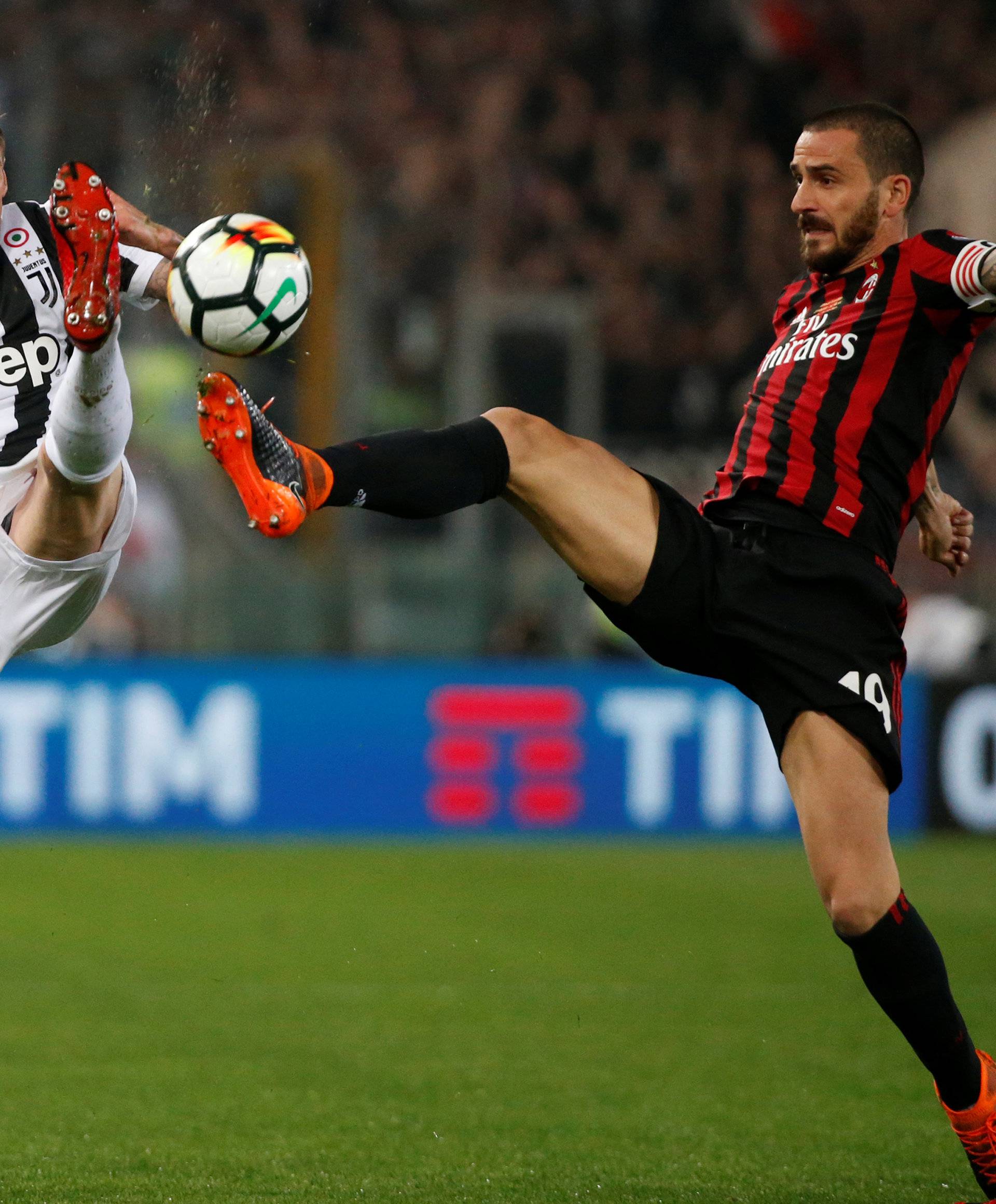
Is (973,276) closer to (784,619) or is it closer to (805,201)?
(805,201)

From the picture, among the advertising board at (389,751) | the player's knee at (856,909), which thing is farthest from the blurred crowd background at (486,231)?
the player's knee at (856,909)

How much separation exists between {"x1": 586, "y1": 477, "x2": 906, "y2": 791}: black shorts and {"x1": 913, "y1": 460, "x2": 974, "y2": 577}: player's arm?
37cm

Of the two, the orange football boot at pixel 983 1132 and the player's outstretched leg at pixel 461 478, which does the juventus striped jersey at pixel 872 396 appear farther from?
the orange football boot at pixel 983 1132

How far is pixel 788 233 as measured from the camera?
14.1m

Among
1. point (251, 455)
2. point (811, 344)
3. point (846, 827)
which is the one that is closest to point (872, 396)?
point (811, 344)

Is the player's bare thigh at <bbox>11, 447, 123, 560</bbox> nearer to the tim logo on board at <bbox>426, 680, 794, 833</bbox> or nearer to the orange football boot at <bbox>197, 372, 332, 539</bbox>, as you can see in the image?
the orange football boot at <bbox>197, 372, 332, 539</bbox>

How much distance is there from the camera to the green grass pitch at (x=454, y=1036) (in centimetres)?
402

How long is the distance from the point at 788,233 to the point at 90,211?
11409 millimetres

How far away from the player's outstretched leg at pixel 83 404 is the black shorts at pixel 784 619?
3.69 feet

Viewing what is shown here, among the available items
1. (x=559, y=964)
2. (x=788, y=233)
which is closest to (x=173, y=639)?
(x=559, y=964)

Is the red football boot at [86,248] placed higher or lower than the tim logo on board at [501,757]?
higher

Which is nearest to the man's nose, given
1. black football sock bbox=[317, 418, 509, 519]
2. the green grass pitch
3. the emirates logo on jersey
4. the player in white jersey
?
the emirates logo on jersey

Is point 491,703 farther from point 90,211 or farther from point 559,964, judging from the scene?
point 90,211

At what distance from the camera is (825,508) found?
379 cm
